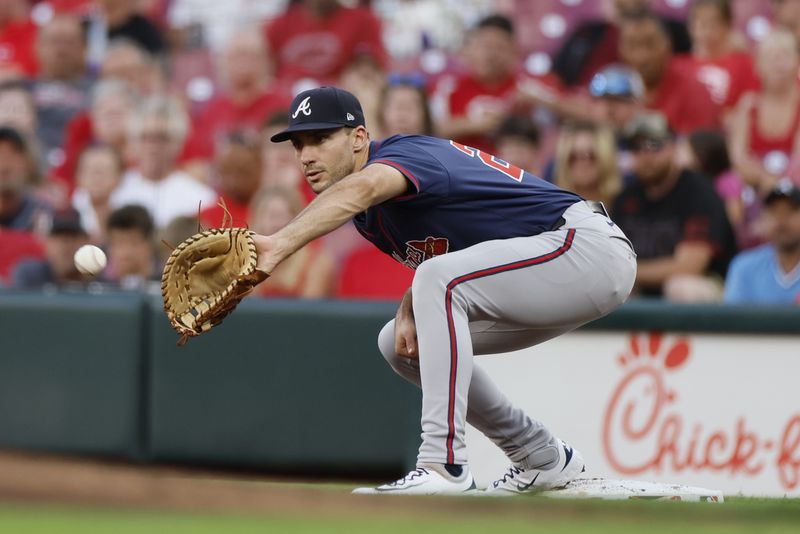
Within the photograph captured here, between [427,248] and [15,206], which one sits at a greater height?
[15,206]

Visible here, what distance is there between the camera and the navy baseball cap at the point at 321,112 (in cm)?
388

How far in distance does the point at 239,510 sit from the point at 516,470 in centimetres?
153

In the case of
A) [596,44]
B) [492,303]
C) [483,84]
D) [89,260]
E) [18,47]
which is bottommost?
[492,303]

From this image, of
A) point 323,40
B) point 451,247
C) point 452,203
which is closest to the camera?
point 452,203

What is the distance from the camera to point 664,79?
24.7ft

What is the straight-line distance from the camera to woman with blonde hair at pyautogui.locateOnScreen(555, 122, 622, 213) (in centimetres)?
689

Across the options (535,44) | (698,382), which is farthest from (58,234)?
(698,382)

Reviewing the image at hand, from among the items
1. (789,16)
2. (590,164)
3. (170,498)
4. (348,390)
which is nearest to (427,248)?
(170,498)

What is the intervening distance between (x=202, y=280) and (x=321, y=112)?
661 millimetres

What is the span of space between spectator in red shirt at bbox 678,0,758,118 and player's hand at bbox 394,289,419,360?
162 inches

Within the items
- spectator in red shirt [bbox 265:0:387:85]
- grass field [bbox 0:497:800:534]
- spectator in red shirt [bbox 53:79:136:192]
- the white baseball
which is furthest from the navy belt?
spectator in red shirt [bbox 53:79:136:192]

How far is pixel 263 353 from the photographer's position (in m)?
6.56

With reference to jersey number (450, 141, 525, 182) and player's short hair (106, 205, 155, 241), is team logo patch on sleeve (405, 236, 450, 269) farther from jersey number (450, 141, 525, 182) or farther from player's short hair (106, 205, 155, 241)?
player's short hair (106, 205, 155, 241)

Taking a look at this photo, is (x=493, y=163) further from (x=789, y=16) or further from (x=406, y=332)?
(x=789, y=16)
